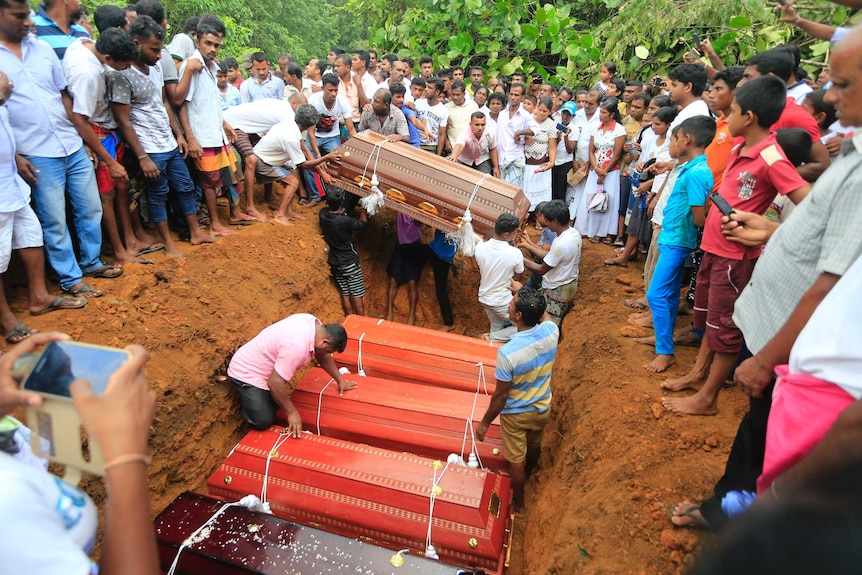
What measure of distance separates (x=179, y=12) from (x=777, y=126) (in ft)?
41.8

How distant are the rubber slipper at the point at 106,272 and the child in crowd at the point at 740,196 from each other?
401 cm

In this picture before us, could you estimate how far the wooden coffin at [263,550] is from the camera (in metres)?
2.70

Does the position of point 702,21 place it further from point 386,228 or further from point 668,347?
point 668,347

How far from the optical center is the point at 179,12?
11719mm

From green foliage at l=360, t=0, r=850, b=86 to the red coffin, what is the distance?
279 inches

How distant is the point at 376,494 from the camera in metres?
3.20

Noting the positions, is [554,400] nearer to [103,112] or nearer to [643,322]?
A: [643,322]

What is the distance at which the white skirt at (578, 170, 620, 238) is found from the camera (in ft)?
19.7

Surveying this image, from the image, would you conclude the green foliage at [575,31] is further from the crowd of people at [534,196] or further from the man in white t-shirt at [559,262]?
the man in white t-shirt at [559,262]

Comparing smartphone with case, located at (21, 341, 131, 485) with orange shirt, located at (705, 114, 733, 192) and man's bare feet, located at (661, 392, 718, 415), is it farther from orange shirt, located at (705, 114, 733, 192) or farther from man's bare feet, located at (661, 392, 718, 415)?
orange shirt, located at (705, 114, 733, 192)

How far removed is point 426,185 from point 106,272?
283 cm

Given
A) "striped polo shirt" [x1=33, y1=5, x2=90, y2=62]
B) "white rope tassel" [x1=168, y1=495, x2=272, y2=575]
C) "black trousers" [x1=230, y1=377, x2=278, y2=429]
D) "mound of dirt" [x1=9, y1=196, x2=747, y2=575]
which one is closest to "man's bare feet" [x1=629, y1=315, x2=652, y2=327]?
"mound of dirt" [x1=9, y1=196, x2=747, y2=575]

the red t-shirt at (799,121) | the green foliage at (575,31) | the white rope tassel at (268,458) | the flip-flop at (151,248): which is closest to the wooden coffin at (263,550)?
the white rope tassel at (268,458)

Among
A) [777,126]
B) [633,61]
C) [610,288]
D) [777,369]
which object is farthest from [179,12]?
[777,369]
